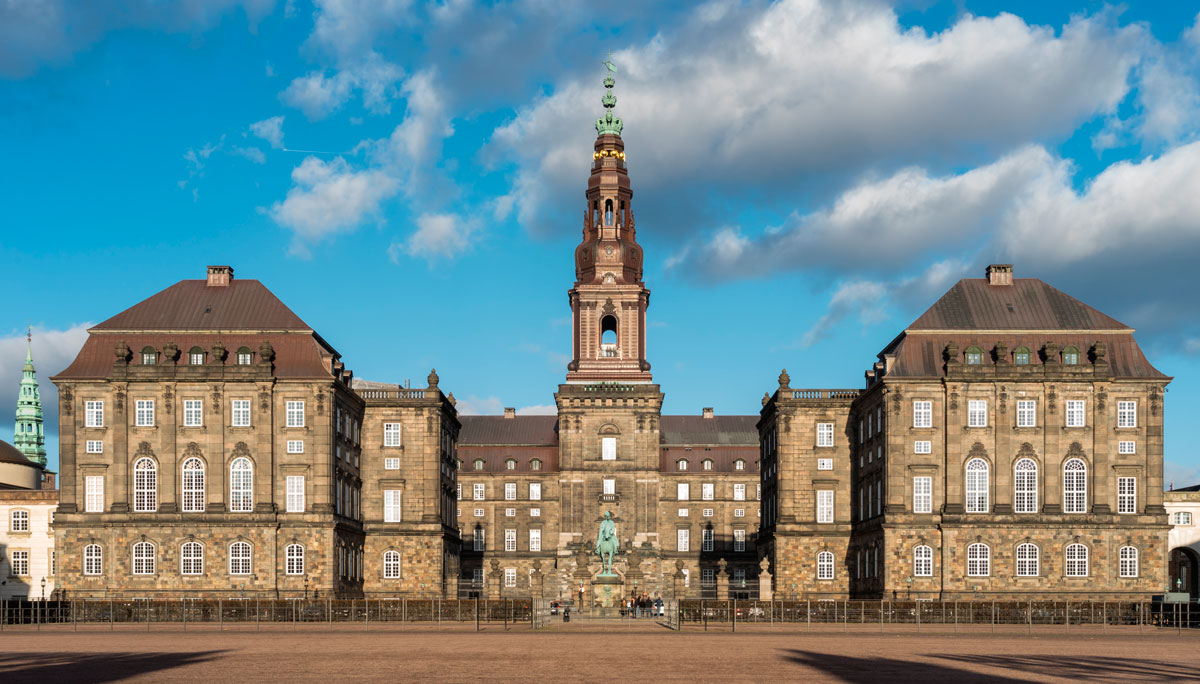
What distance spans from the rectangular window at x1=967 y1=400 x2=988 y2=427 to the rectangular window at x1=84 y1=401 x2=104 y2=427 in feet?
190

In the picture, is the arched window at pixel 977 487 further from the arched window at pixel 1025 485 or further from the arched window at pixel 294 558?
the arched window at pixel 294 558

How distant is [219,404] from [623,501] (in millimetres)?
43813

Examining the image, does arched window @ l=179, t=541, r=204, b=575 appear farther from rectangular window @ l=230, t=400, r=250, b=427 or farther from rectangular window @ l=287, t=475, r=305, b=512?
rectangular window @ l=230, t=400, r=250, b=427

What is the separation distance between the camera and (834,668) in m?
42.7

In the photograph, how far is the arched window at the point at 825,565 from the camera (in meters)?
107

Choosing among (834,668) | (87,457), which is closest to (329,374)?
(87,457)

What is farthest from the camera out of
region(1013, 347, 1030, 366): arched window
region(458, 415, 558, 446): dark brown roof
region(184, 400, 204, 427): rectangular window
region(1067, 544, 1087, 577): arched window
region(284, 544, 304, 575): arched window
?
region(458, 415, 558, 446): dark brown roof

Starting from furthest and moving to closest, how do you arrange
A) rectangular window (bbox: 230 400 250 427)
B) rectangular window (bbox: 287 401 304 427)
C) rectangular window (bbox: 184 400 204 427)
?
rectangular window (bbox: 287 401 304 427) < rectangular window (bbox: 230 400 250 427) < rectangular window (bbox: 184 400 204 427)

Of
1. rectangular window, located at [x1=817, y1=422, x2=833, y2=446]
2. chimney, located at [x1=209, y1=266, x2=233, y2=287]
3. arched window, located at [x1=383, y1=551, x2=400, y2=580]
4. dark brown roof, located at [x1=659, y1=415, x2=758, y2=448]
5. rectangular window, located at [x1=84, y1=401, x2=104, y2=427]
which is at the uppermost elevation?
chimney, located at [x1=209, y1=266, x2=233, y2=287]

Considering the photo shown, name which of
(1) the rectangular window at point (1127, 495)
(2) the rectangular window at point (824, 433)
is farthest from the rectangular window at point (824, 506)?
(1) the rectangular window at point (1127, 495)

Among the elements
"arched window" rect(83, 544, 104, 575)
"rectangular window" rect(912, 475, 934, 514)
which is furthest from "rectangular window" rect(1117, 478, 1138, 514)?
"arched window" rect(83, 544, 104, 575)

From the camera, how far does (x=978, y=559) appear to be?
93.9m

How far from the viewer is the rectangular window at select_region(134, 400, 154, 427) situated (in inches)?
3844

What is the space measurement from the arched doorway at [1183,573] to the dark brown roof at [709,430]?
148ft
